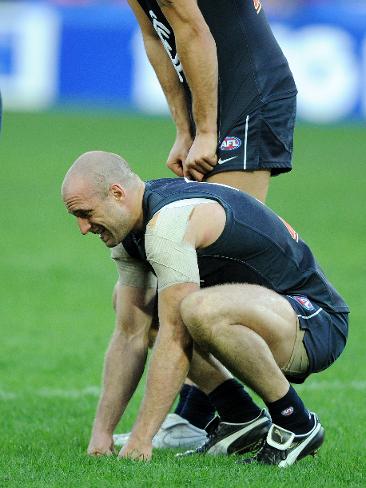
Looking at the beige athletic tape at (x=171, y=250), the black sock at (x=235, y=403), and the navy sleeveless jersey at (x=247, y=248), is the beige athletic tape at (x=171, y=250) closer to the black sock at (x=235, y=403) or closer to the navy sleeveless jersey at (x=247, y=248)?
the navy sleeveless jersey at (x=247, y=248)

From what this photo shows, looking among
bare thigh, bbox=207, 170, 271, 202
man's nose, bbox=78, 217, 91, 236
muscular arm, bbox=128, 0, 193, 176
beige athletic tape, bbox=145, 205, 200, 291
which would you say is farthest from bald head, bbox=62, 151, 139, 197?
muscular arm, bbox=128, 0, 193, 176

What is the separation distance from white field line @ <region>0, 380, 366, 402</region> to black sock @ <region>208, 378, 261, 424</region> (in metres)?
1.38

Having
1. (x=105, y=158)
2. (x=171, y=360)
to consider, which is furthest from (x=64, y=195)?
(x=171, y=360)

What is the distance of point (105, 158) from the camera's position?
5148 mm

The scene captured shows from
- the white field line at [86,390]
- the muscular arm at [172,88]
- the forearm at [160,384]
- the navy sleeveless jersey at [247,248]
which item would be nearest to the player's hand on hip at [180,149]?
the muscular arm at [172,88]

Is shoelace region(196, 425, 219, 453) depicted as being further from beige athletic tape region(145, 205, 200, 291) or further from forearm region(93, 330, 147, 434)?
beige athletic tape region(145, 205, 200, 291)

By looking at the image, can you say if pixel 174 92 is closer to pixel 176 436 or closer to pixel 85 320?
pixel 176 436

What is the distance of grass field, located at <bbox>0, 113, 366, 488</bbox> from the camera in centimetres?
488

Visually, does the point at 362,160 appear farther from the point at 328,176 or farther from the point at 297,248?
the point at 297,248

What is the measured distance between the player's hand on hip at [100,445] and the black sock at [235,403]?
1.78ft

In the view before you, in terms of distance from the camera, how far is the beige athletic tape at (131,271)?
551 cm

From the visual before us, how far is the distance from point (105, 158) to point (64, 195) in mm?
234

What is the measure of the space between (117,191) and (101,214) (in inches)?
4.7

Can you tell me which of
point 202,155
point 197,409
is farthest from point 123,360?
point 202,155
